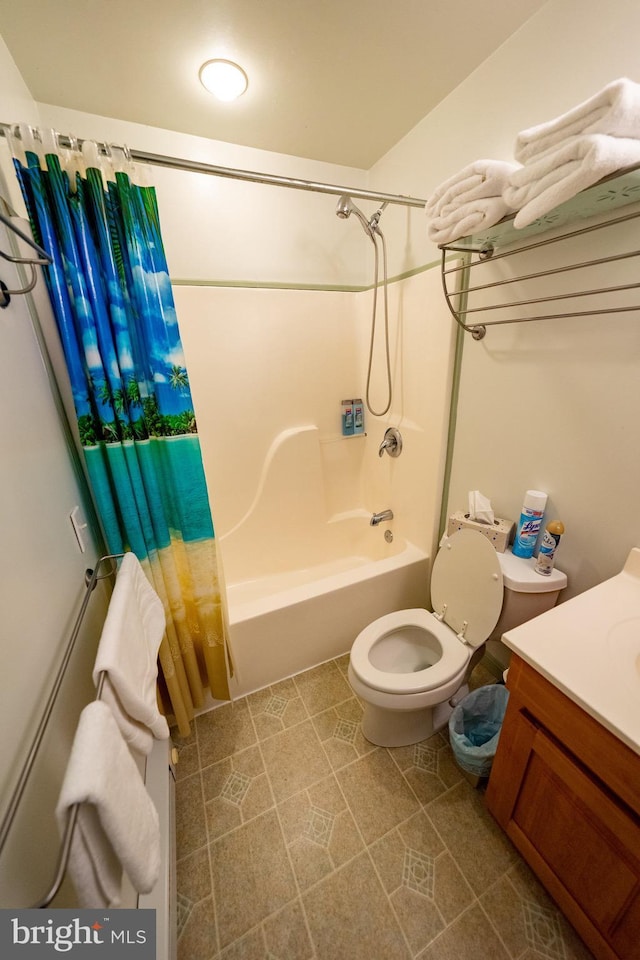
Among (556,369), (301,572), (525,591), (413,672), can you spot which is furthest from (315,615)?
(556,369)

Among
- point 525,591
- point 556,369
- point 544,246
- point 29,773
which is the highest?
point 544,246

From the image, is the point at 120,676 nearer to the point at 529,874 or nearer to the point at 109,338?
the point at 109,338

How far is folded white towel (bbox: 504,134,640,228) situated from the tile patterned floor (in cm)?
180

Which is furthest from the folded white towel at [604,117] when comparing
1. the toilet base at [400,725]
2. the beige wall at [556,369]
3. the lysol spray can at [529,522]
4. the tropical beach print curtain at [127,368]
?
the toilet base at [400,725]

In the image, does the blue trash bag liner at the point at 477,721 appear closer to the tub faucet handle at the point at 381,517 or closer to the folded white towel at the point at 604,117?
the tub faucet handle at the point at 381,517

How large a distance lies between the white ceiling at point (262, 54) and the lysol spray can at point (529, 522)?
1487 mm

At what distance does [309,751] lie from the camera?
135 centimetres

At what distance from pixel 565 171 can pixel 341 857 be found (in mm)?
1950

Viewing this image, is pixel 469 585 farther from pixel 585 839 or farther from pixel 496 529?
pixel 585 839

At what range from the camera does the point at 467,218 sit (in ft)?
3.16

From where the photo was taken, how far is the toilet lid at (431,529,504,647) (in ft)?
4.02

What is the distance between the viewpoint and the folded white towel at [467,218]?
3.01ft

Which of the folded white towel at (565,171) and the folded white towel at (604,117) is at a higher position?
the folded white towel at (604,117)

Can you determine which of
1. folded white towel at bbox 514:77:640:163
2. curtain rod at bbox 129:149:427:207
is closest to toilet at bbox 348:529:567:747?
folded white towel at bbox 514:77:640:163
